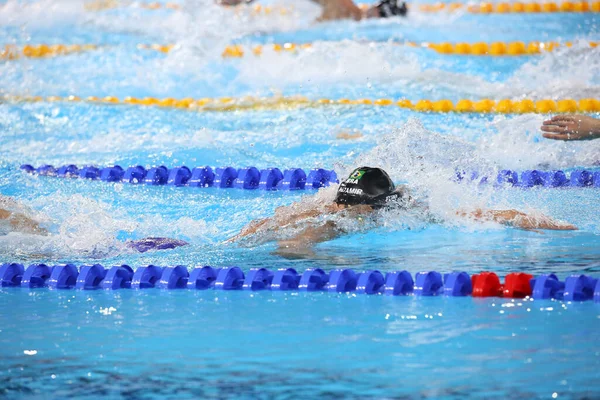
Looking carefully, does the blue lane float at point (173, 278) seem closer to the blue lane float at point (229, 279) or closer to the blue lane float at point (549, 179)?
the blue lane float at point (229, 279)

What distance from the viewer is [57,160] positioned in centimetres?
756

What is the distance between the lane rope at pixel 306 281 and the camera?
144 inches

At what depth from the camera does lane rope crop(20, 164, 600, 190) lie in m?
6.06

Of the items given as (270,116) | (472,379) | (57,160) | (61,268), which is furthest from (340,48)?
(472,379)

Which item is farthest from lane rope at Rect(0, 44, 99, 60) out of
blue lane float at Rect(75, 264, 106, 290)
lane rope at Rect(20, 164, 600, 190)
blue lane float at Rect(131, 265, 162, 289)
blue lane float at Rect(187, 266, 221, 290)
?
blue lane float at Rect(187, 266, 221, 290)

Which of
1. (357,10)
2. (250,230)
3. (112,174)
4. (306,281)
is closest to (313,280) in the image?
(306,281)

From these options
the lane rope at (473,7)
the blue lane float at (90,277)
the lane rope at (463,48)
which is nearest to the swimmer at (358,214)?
the blue lane float at (90,277)

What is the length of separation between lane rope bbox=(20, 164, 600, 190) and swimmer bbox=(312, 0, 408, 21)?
18.8ft

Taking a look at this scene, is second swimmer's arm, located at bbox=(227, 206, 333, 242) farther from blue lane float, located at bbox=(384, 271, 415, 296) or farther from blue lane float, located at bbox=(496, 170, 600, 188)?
blue lane float, located at bbox=(496, 170, 600, 188)

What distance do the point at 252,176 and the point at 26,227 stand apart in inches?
77.5

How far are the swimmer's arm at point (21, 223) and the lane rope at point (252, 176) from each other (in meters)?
1.72

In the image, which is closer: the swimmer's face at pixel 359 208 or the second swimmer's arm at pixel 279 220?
the swimmer's face at pixel 359 208

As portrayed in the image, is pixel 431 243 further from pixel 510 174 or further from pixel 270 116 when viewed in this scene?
pixel 270 116

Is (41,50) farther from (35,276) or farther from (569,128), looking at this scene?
(569,128)
